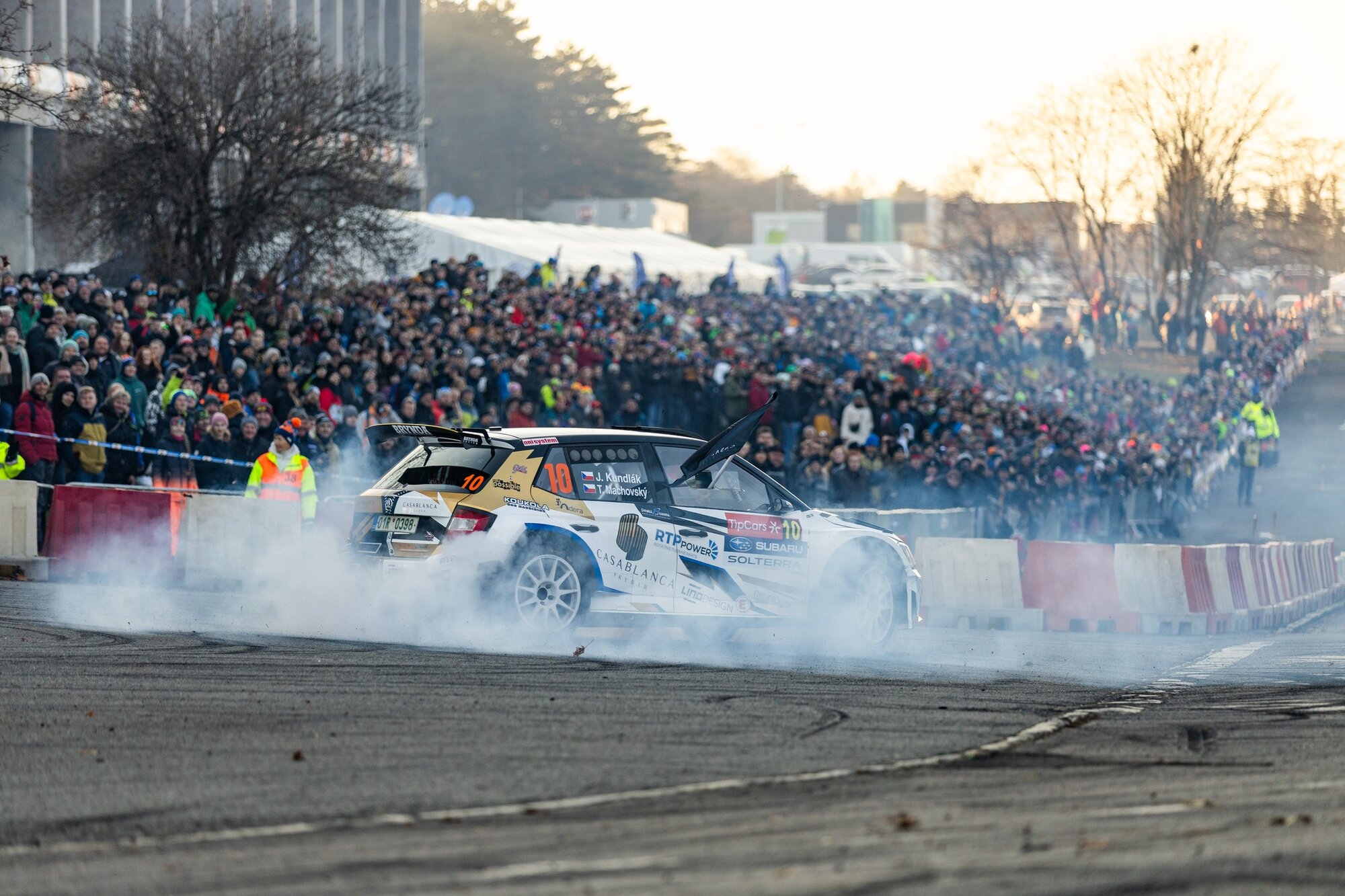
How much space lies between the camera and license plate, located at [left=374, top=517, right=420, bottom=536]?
1145cm

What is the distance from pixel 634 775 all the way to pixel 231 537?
9.97 metres

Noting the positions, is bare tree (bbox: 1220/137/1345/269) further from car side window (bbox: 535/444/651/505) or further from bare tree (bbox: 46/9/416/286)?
car side window (bbox: 535/444/651/505)

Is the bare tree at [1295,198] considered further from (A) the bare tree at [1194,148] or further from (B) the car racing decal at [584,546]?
(B) the car racing decal at [584,546]

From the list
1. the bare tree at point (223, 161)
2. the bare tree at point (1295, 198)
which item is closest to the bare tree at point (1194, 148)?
the bare tree at point (1295, 198)

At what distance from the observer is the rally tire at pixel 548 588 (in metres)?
11.5

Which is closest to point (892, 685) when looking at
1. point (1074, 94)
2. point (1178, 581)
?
point (1178, 581)

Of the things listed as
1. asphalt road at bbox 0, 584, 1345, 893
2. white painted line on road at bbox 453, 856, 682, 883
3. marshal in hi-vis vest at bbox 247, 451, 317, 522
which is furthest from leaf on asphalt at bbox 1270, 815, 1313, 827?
marshal in hi-vis vest at bbox 247, 451, 317, 522

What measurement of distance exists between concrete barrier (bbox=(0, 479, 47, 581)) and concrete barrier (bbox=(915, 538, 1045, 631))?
8.89 m

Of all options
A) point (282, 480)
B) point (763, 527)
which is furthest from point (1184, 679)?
point (282, 480)

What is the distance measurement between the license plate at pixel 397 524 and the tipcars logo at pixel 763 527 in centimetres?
229

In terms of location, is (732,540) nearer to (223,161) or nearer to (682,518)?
(682,518)

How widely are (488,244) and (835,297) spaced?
1020 centimetres

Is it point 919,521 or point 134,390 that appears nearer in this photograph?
point 134,390

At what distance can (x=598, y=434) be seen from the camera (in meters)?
12.1
